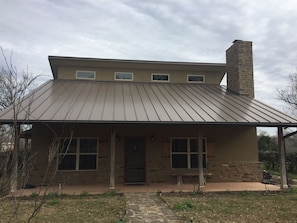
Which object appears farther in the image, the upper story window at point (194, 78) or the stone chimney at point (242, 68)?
the upper story window at point (194, 78)

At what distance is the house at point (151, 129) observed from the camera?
10117mm

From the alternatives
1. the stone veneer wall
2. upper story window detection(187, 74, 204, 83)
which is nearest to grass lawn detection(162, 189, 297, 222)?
the stone veneer wall

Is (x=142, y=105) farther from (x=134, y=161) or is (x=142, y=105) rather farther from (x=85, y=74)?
(x=85, y=74)

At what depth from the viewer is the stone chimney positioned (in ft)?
45.9

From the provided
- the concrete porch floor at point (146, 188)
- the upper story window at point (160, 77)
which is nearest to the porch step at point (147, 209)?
the concrete porch floor at point (146, 188)

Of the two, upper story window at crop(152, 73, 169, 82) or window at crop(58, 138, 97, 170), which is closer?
window at crop(58, 138, 97, 170)

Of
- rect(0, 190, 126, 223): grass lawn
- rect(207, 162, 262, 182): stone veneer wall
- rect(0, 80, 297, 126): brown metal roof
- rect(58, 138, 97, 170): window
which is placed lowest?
rect(0, 190, 126, 223): grass lawn

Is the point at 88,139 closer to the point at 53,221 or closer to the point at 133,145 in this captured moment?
the point at 133,145

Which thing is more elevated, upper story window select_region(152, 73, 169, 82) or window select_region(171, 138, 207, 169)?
upper story window select_region(152, 73, 169, 82)

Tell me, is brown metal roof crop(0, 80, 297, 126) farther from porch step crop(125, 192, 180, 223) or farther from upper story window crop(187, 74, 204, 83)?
porch step crop(125, 192, 180, 223)

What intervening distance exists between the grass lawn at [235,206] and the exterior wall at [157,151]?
256 cm

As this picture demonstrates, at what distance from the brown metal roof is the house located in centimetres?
3

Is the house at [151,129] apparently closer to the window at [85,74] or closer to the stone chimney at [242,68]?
the stone chimney at [242,68]

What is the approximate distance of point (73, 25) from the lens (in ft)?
39.8
